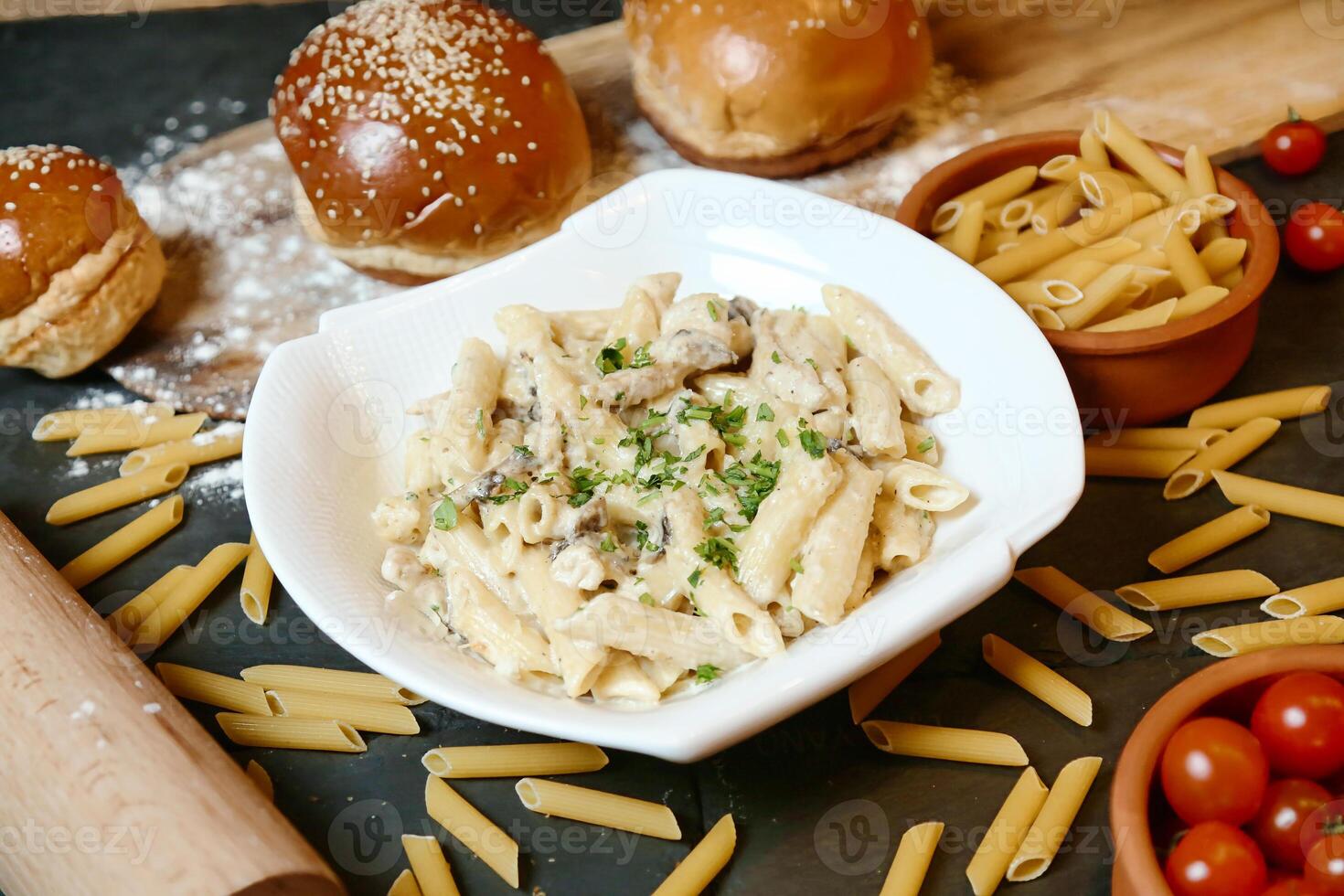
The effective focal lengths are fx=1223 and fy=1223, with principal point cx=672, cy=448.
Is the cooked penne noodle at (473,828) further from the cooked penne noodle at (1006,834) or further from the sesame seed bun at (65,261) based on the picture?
the sesame seed bun at (65,261)

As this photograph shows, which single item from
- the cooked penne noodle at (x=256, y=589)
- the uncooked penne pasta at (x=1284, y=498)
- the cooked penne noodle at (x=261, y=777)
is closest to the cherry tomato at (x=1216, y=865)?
the uncooked penne pasta at (x=1284, y=498)

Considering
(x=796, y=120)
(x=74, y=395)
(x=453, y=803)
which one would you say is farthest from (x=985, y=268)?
(x=74, y=395)

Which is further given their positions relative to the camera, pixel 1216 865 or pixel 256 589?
pixel 256 589

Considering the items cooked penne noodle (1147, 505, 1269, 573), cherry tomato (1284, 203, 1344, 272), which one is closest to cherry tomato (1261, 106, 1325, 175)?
cherry tomato (1284, 203, 1344, 272)

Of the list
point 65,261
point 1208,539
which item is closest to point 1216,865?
point 1208,539

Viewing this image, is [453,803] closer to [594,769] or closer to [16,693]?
[594,769]

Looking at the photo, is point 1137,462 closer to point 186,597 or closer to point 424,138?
point 424,138

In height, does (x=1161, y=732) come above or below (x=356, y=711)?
above
